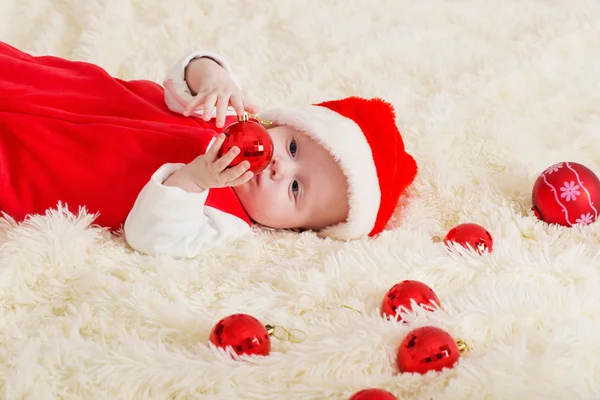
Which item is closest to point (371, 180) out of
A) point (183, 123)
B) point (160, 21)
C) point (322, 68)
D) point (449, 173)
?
point (449, 173)

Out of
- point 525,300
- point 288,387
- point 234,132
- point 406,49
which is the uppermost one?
point 406,49

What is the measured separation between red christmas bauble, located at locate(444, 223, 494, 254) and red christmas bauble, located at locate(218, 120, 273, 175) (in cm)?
36

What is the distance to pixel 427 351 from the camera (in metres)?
0.77

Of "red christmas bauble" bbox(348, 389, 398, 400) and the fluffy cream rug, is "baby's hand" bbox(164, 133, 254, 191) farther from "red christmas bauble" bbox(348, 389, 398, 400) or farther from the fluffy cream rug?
"red christmas bauble" bbox(348, 389, 398, 400)

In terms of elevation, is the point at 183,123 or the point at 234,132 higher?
the point at 183,123

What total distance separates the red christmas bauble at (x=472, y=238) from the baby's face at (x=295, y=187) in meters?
0.22

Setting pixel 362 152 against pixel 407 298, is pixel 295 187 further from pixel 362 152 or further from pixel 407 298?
pixel 407 298

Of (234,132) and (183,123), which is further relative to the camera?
(183,123)

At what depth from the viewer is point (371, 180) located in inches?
48.0

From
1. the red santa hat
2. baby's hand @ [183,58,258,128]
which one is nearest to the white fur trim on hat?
the red santa hat

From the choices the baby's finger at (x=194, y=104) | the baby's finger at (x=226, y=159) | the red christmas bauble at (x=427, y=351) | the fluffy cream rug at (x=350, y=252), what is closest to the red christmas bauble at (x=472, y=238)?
the fluffy cream rug at (x=350, y=252)

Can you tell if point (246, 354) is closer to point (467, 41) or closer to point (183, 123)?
point (183, 123)

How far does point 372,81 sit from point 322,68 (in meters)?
0.13

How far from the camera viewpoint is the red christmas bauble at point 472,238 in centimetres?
105
